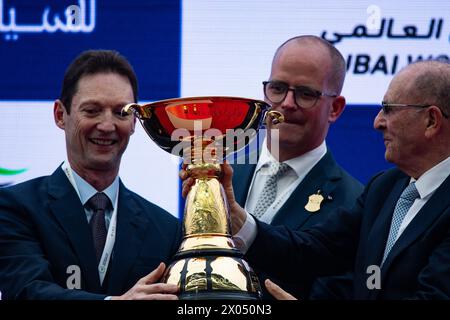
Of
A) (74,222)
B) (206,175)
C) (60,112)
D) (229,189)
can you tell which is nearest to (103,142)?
(60,112)

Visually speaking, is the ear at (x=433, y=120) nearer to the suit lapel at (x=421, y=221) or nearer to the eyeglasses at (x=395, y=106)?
the eyeglasses at (x=395, y=106)

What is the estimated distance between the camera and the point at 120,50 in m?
3.80

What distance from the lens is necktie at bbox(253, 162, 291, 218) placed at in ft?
10.2

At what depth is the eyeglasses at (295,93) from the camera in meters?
3.15

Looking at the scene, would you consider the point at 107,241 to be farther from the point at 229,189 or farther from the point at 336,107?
the point at 336,107

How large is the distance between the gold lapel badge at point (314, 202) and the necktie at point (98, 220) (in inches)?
23.8

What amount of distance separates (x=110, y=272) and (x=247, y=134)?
1.63 ft

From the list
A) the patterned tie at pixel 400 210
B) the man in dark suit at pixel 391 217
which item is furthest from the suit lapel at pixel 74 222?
the patterned tie at pixel 400 210

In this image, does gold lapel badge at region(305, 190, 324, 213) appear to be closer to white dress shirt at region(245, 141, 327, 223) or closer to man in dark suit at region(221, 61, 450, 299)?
white dress shirt at region(245, 141, 327, 223)

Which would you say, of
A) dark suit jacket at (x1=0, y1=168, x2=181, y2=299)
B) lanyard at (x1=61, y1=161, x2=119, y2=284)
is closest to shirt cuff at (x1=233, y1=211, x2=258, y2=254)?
dark suit jacket at (x1=0, y1=168, x2=181, y2=299)

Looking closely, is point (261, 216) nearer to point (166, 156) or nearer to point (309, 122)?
point (309, 122)

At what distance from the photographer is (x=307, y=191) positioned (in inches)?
122

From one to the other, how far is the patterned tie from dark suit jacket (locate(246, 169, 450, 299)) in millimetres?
15

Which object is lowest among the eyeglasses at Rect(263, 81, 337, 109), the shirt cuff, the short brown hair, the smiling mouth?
the shirt cuff
